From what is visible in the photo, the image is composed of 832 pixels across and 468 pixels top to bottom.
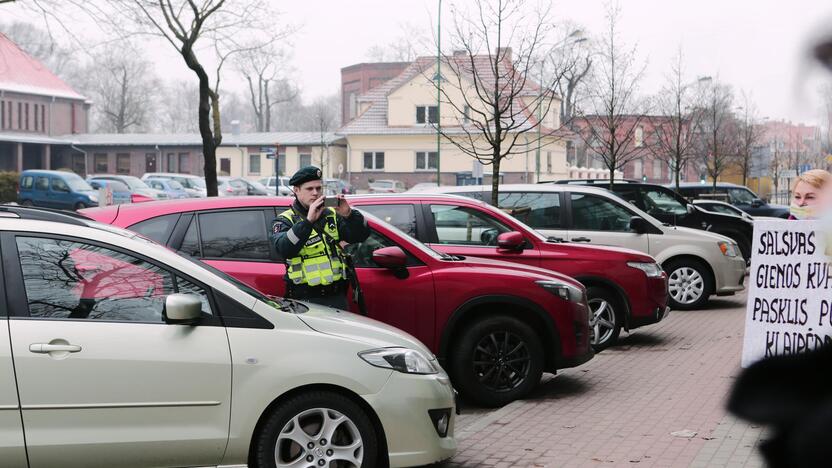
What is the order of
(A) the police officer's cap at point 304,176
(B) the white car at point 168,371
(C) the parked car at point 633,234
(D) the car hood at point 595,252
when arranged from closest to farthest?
(B) the white car at point 168,371 → (A) the police officer's cap at point 304,176 → (D) the car hood at point 595,252 → (C) the parked car at point 633,234

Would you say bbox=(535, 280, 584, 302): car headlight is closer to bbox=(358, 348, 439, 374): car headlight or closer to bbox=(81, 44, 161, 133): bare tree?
bbox=(358, 348, 439, 374): car headlight

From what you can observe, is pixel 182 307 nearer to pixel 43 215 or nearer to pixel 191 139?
pixel 43 215

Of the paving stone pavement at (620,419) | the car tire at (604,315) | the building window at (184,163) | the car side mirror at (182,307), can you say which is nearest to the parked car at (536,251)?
the car tire at (604,315)

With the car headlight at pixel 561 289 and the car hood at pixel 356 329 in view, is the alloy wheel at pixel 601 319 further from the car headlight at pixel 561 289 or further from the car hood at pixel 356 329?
the car hood at pixel 356 329

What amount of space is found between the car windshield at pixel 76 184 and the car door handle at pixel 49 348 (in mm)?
41705

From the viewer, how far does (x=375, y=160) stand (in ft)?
230

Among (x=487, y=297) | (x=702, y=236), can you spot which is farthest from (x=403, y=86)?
(x=487, y=297)

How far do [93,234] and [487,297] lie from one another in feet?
12.0

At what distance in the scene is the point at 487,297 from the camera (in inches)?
319

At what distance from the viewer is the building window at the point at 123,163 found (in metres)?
80.8

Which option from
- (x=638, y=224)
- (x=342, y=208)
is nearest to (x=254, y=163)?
(x=638, y=224)

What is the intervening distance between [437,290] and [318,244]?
5.31 feet

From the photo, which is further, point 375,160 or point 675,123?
point 375,160

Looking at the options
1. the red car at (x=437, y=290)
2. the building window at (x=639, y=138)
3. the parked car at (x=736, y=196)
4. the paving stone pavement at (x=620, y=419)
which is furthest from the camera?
the building window at (x=639, y=138)
